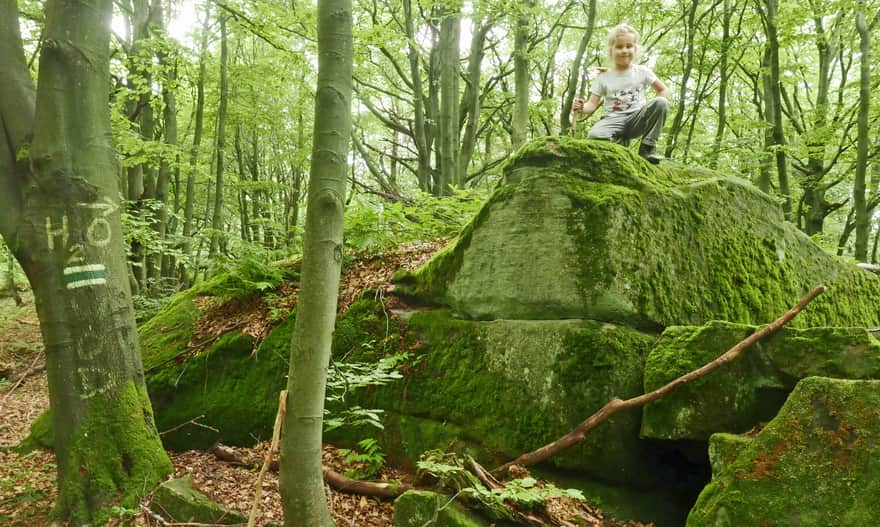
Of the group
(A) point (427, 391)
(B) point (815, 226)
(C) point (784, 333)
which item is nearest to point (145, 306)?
(A) point (427, 391)

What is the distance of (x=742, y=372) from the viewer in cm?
353

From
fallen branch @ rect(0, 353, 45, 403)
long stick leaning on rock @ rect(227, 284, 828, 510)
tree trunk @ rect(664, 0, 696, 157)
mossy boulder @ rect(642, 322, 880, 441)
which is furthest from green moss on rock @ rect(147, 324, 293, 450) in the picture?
tree trunk @ rect(664, 0, 696, 157)

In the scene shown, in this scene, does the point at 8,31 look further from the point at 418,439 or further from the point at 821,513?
the point at 821,513

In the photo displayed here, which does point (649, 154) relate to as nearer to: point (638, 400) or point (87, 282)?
point (638, 400)

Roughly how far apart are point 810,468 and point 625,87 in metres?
3.93

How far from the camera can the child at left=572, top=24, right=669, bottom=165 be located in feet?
16.8

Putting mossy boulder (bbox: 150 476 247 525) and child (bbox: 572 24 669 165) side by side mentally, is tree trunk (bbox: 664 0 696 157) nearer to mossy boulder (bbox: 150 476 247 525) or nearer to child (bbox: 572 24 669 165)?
child (bbox: 572 24 669 165)

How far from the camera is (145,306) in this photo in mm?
10273

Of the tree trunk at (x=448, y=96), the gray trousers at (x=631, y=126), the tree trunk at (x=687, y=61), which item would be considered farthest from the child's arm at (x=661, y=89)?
the tree trunk at (x=448, y=96)

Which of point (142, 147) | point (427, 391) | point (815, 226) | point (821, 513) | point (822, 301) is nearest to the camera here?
point (821, 513)

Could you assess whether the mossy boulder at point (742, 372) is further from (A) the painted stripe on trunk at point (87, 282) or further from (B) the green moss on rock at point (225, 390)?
(A) the painted stripe on trunk at point (87, 282)

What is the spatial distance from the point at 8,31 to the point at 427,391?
4.68 m

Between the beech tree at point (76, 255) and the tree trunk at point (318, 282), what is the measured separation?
1699 mm

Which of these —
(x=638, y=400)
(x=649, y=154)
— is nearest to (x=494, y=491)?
(x=638, y=400)
